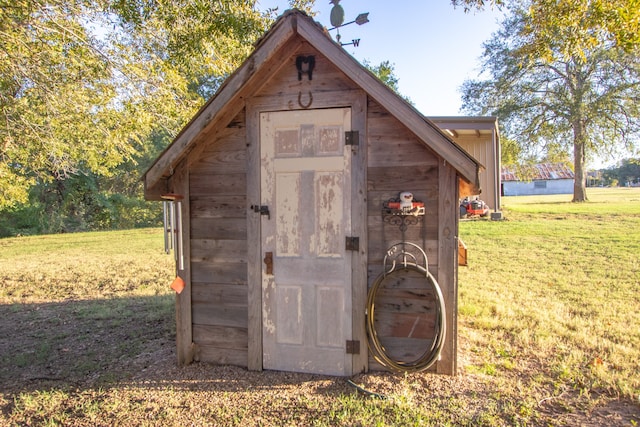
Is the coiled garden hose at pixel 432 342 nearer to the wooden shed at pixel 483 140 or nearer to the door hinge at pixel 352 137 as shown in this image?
the door hinge at pixel 352 137

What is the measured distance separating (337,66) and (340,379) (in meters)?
2.79

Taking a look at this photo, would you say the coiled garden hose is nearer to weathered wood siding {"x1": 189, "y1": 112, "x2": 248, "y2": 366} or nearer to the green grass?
the green grass

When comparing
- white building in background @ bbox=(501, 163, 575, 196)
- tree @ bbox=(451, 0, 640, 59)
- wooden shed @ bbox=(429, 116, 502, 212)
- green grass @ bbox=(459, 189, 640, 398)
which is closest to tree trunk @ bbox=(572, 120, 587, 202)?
wooden shed @ bbox=(429, 116, 502, 212)

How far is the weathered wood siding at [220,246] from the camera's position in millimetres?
4324

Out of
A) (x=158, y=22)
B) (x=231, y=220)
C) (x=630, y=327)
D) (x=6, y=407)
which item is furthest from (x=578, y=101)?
(x=6, y=407)

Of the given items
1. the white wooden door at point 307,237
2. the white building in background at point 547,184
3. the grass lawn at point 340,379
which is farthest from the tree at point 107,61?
the white building in background at point 547,184

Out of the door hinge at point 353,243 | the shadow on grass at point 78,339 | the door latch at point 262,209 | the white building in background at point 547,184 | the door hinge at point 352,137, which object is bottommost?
the shadow on grass at point 78,339

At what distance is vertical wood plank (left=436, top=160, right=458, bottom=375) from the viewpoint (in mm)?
3908

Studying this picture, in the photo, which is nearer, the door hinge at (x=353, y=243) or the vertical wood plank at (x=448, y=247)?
the vertical wood plank at (x=448, y=247)

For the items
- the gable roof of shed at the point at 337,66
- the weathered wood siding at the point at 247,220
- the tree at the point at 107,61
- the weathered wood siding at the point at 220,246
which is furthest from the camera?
the tree at the point at 107,61

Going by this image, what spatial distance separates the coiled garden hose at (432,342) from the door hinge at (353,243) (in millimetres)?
334

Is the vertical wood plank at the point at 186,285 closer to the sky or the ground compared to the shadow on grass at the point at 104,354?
closer to the sky

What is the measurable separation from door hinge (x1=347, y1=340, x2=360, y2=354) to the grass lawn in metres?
0.23

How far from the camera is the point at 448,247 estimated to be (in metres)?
3.96
